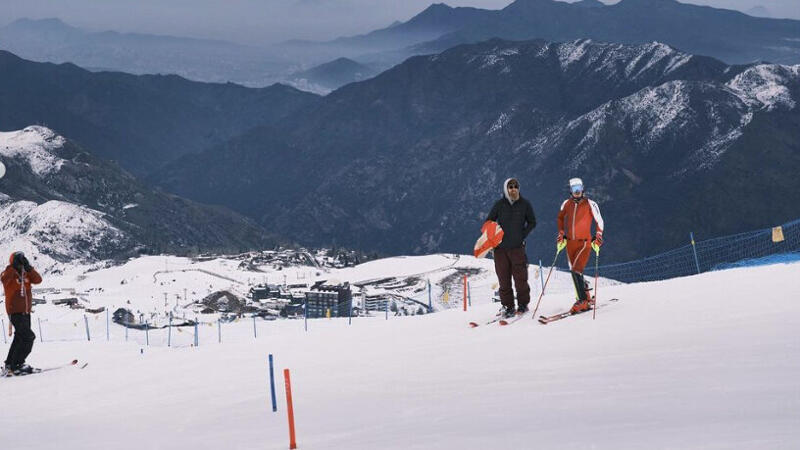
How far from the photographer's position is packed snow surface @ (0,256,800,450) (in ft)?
25.7

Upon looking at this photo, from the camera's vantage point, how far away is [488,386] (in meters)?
10.7

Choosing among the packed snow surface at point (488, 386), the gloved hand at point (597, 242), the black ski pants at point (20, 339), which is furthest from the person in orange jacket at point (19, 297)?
the gloved hand at point (597, 242)

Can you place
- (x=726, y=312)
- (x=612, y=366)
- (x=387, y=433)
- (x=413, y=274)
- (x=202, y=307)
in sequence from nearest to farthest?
(x=387, y=433) → (x=612, y=366) → (x=726, y=312) → (x=202, y=307) → (x=413, y=274)

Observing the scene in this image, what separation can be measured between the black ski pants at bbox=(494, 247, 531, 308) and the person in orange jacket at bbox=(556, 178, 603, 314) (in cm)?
77

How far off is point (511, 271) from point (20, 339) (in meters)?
10.6

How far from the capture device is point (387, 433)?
886 centimetres

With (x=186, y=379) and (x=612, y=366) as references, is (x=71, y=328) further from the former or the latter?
(x=612, y=366)

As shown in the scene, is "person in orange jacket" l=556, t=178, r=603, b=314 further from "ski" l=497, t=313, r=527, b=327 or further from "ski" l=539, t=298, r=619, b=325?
"ski" l=497, t=313, r=527, b=327

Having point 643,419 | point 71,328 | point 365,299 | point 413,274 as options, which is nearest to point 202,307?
point 365,299

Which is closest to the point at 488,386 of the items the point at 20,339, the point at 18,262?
the point at 18,262

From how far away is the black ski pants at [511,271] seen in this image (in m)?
15.4

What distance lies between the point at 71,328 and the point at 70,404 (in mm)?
58474

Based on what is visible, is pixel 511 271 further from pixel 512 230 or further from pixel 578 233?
pixel 578 233

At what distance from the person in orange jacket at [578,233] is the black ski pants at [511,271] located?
77 cm
